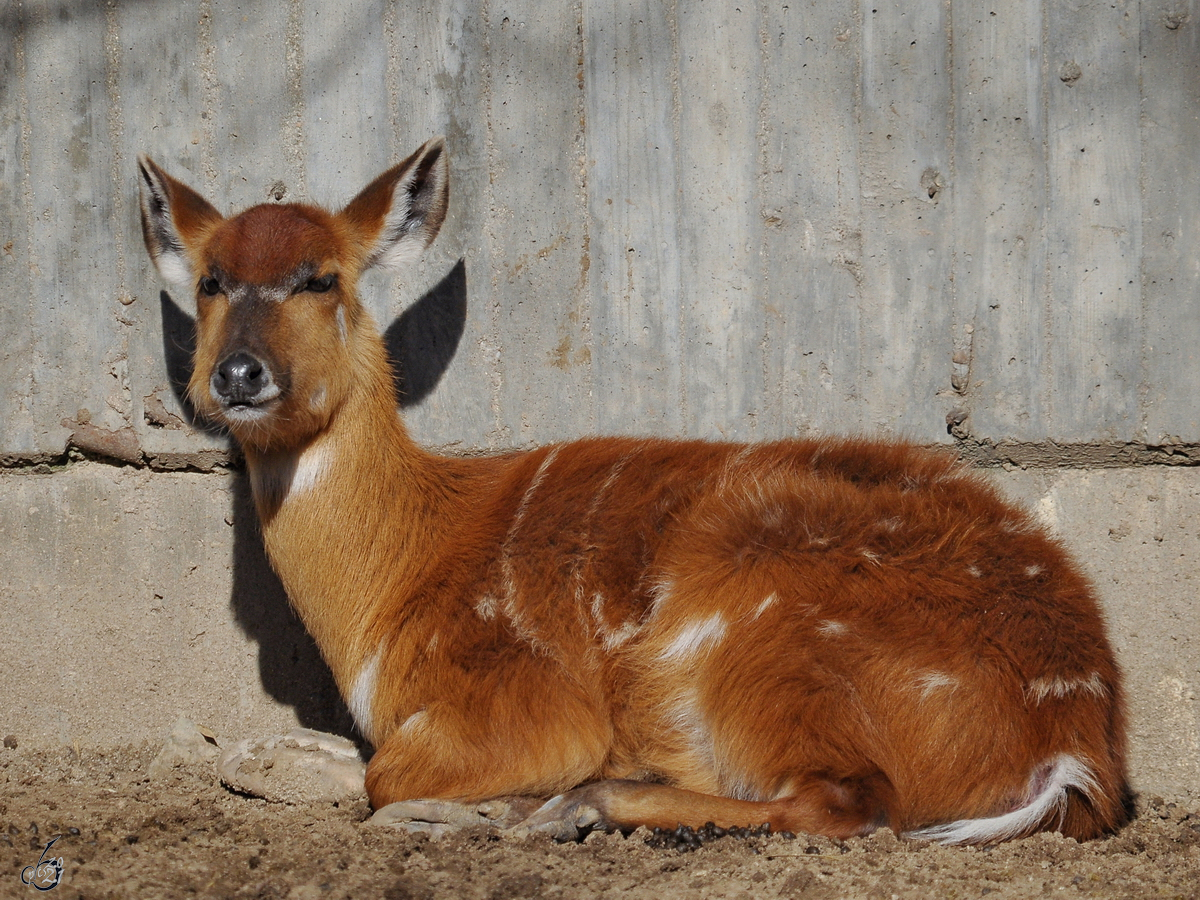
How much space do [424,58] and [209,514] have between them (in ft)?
6.28

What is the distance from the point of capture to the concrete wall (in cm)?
410

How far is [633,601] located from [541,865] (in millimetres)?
844

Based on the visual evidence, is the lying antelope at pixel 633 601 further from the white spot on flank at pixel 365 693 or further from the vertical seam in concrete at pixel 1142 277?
the vertical seam in concrete at pixel 1142 277

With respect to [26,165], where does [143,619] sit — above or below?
below

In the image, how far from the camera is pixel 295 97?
14.6 feet

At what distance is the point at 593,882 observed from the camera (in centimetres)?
283

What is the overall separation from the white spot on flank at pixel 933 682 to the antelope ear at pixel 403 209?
226 centimetres

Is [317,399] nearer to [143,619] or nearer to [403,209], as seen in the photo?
[403,209]

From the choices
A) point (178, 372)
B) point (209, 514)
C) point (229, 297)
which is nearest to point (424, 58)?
point (229, 297)

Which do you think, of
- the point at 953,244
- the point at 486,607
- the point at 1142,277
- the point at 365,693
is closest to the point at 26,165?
the point at 365,693

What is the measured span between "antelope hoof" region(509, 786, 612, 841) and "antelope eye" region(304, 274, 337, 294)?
70.6 inches

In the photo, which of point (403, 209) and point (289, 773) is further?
point (403, 209)

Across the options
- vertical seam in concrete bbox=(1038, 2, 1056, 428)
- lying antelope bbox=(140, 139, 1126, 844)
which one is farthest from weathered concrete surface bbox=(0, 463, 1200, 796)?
vertical seam in concrete bbox=(1038, 2, 1056, 428)

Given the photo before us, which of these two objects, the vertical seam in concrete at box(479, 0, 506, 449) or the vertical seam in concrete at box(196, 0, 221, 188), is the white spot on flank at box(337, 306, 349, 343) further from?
the vertical seam in concrete at box(196, 0, 221, 188)
